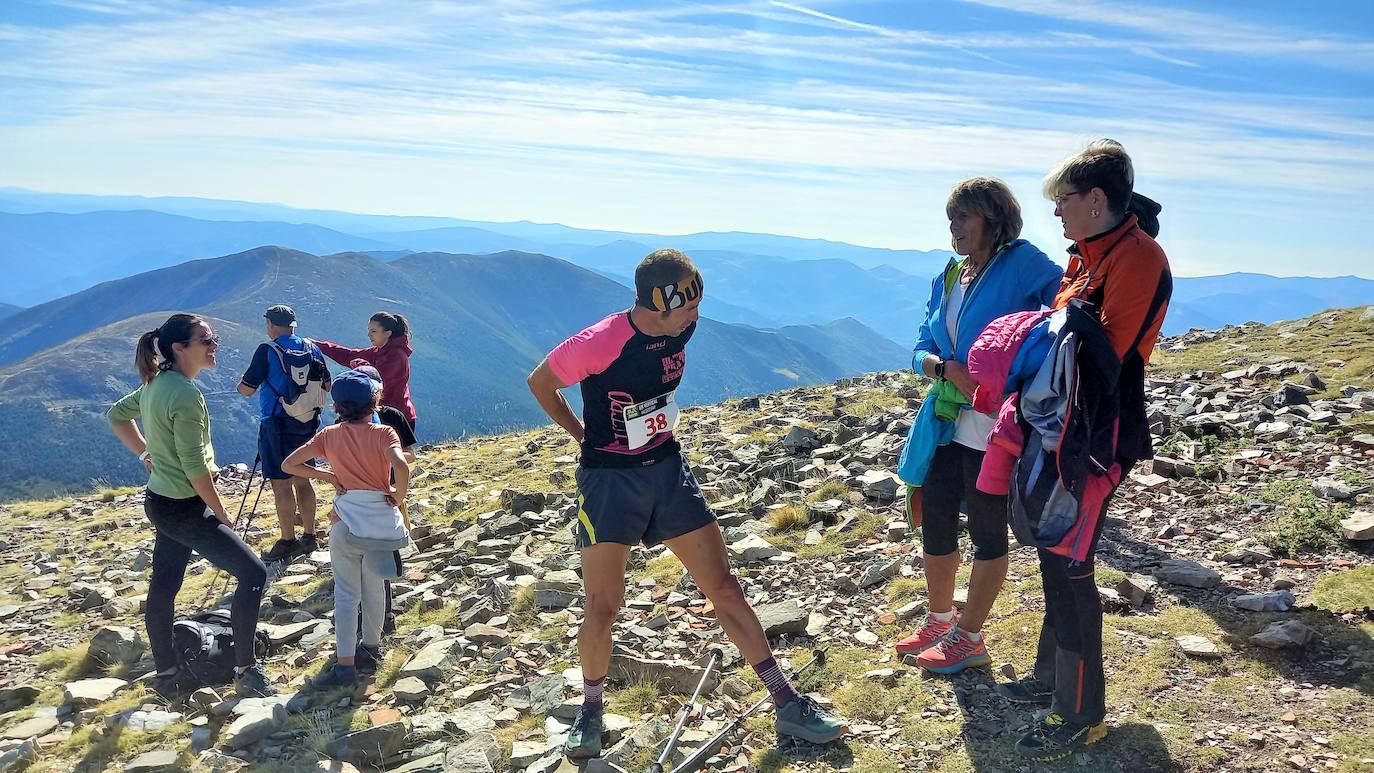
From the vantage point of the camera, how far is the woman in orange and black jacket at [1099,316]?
3723 millimetres

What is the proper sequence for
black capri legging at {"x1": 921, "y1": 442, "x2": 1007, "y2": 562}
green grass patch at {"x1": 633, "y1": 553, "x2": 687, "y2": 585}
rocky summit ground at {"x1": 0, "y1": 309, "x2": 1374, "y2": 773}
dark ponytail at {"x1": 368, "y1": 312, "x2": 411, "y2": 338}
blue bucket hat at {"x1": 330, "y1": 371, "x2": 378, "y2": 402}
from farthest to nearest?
1. dark ponytail at {"x1": 368, "y1": 312, "x2": 411, "y2": 338}
2. green grass patch at {"x1": 633, "y1": 553, "x2": 687, "y2": 585}
3. blue bucket hat at {"x1": 330, "y1": 371, "x2": 378, "y2": 402}
4. black capri legging at {"x1": 921, "y1": 442, "x2": 1007, "y2": 562}
5. rocky summit ground at {"x1": 0, "y1": 309, "x2": 1374, "y2": 773}

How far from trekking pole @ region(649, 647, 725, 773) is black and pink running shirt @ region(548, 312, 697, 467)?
169 centimetres

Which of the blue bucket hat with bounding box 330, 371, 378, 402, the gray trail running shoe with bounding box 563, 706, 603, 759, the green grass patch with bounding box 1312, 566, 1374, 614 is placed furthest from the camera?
the blue bucket hat with bounding box 330, 371, 378, 402

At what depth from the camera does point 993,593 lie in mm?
5066

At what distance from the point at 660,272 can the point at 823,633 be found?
3.57m

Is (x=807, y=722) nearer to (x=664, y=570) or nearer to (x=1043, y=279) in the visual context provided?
(x=1043, y=279)

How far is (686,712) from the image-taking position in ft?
16.5

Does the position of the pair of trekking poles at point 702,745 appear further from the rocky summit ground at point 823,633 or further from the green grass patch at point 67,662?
the green grass patch at point 67,662

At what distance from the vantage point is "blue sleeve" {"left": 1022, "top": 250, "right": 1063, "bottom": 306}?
15.3ft

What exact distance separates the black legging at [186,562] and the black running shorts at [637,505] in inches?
138

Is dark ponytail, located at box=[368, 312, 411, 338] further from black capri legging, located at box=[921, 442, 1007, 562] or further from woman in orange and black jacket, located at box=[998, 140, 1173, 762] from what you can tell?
woman in orange and black jacket, located at box=[998, 140, 1173, 762]

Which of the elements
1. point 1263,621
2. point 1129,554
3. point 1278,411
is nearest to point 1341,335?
point 1278,411

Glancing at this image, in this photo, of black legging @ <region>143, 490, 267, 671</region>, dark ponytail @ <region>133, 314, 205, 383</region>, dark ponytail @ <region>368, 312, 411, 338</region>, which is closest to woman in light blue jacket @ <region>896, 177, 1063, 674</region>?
black legging @ <region>143, 490, 267, 671</region>

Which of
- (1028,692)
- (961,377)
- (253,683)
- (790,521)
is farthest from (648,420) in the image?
(790,521)
